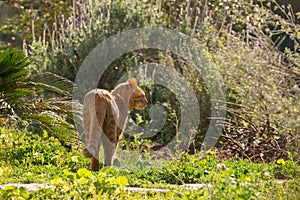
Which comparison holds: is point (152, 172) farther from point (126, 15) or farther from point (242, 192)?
point (126, 15)

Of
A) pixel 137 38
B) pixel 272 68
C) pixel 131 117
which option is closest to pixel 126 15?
pixel 137 38

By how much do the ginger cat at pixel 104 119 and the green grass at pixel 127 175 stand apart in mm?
253

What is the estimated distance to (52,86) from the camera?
30.0 ft

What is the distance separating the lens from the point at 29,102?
30.5 feet

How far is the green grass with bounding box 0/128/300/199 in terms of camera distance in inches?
199

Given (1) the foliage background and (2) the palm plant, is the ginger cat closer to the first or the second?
(2) the palm plant

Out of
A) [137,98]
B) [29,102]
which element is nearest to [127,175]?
[137,98]

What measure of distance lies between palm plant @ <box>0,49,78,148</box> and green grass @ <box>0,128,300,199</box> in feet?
0.75

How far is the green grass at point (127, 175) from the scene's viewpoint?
16.6 ft

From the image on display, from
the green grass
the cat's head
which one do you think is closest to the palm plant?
the green grass

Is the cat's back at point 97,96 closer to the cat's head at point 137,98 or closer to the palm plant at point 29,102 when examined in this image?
the cat's head at point 137,98

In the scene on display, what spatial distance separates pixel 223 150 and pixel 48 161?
2.74 m

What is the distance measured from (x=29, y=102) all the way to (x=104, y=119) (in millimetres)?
2144

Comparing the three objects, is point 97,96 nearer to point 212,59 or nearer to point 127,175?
point 127,175
